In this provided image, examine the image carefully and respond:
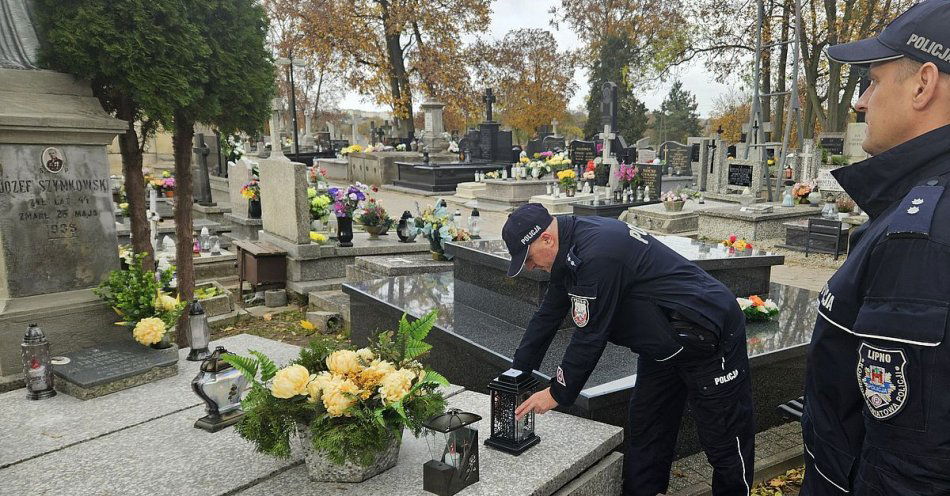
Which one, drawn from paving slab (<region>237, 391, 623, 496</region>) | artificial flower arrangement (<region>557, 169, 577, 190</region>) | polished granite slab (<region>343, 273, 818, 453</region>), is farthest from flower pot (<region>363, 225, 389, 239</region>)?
artificial flower arrangement (<region>557, 169, 577, 190</region>)

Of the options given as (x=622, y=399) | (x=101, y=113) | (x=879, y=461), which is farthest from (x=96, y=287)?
(x=879, y=461)

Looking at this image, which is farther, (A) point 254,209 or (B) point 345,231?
(A) point 254,209

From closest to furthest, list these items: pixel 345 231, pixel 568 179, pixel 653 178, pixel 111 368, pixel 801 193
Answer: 1. pixel 111 368
2. pixel 345 231
3. pixel 801 193
4. pixel 653 178
5. pixel 568 179

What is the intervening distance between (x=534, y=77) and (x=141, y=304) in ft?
138

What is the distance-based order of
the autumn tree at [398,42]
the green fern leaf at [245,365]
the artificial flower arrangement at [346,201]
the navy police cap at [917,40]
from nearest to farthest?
the navy police cap at [917,40], the green fern leaf at [245,365], the artificial flower arrangement at [346,201], the autumn tree at [398,42]

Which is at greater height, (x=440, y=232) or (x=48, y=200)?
(x=48, y=200)

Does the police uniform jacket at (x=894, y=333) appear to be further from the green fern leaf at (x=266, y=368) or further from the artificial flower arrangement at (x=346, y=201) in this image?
the artificial flower arrangement at (x=346, y=201)

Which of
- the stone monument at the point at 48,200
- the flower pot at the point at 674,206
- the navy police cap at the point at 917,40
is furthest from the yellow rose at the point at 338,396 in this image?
the flower pot at the point at 674,206

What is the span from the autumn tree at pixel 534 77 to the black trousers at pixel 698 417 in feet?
131

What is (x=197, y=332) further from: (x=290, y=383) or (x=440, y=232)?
(x=440, y=232)

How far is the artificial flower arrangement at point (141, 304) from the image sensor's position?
4410 mm

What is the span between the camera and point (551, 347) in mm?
4422

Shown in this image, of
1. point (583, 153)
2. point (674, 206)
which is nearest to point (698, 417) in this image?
point (674, 206)

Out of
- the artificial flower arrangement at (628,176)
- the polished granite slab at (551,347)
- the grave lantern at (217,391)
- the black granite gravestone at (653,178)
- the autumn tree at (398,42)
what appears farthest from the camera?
the autumn tree at (398,42)
